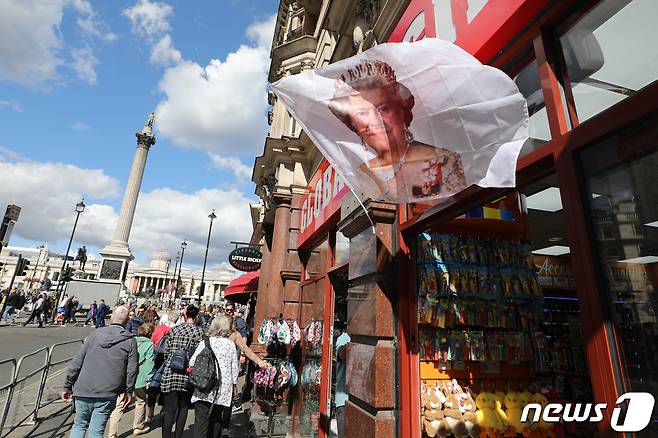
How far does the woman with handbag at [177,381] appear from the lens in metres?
4.98

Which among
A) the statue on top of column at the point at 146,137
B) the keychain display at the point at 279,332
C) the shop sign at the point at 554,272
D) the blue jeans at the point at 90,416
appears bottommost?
the blue jeans at the point at 90,416

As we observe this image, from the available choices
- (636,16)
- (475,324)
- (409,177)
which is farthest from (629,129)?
(475,324)

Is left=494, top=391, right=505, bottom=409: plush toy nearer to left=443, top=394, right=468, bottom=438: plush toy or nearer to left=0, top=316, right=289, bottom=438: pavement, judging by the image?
left=443, top=394, right=468, bottom=438: plush toy

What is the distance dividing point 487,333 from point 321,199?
427cm

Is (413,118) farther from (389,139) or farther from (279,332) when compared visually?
(279,332)

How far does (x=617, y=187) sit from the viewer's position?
209cm

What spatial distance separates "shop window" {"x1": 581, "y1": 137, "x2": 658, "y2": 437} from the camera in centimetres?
190

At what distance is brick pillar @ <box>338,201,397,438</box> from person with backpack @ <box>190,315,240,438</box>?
178 cm

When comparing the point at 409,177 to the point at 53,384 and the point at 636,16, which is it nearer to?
the point at 636,16

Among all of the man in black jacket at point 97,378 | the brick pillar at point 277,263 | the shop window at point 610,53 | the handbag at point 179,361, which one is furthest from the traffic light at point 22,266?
the shop window at point 610,53

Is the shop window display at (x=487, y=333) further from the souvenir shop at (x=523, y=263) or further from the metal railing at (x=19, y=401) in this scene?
the metal railing at (x=19, y=401)

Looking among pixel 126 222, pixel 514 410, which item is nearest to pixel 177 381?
pixel 514 410

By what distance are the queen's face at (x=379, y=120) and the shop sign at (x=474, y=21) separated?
126 centimetres

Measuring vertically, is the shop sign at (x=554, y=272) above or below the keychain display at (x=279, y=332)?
above
